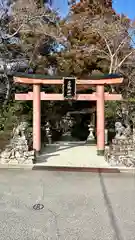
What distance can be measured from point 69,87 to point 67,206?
429 cm

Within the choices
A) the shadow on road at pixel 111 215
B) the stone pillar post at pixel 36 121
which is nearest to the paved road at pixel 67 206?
the shadow on road at pixel 111 215

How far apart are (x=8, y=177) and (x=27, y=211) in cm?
175

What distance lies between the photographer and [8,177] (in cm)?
482

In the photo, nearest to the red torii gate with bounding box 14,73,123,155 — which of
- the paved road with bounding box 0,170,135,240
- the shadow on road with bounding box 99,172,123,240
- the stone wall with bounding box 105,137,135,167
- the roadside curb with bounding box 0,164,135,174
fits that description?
the stone wall with bounding box 105,137,135,167

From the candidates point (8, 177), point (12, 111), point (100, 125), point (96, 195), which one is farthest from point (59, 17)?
point (96, 195)

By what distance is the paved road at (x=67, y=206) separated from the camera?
266 centimetres

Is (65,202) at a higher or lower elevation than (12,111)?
lower

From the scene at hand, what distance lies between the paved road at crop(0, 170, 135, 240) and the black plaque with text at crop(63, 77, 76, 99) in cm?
278

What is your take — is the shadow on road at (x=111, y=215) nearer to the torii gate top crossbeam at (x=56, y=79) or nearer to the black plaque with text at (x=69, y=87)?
the black plaque with text at (x=69, y=87)

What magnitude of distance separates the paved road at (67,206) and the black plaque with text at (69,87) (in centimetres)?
278

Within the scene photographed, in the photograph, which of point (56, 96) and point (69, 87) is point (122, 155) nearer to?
point (69, 87)

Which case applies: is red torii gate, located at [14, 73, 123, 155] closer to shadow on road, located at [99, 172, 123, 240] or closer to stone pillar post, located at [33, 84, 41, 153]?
stone pillar post, located at [33, 84, 41, 153]

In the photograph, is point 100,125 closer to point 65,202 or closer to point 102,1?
point 65,202

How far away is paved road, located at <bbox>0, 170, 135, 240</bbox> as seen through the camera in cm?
266
